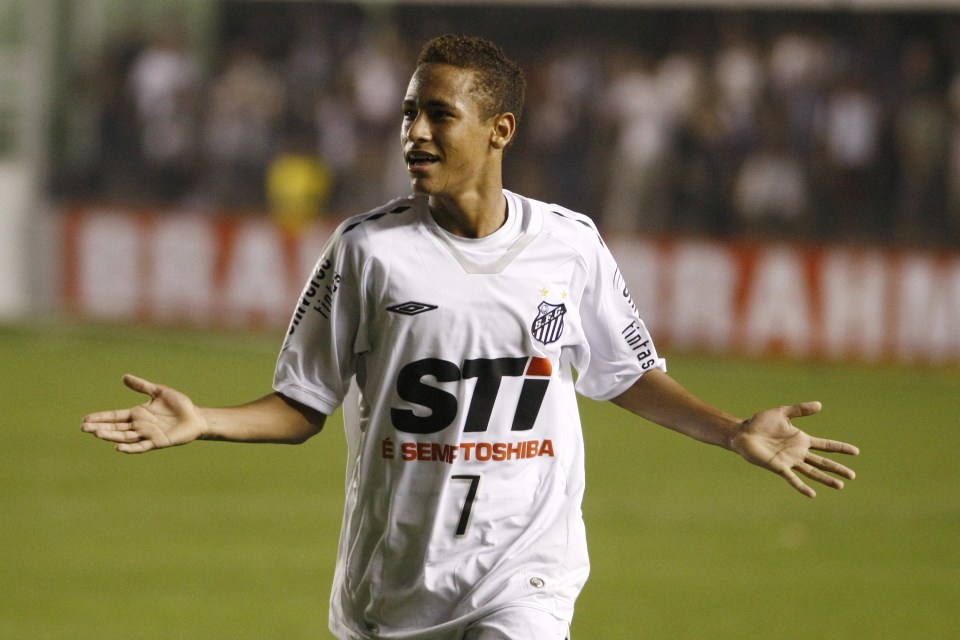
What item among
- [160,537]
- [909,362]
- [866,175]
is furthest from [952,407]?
[160,537]

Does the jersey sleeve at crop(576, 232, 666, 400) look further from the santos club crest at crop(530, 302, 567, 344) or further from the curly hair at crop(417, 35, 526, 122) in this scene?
the curly hair at crop(417, 35, 526, 122)

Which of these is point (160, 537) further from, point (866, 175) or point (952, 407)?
point (866, 175)

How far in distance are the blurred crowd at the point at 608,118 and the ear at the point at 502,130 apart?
13160mm

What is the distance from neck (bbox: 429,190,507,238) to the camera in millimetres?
4426

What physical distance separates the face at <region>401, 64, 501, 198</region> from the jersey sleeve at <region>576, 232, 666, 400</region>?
21.7 inches

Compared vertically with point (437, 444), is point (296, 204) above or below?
below

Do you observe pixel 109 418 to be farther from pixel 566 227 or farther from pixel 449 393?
pixel 566 227

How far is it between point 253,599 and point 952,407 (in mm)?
8533

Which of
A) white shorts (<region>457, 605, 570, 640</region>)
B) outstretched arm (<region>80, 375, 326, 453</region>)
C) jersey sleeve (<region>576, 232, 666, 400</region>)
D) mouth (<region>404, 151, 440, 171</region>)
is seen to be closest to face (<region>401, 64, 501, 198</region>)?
mouth (<region>404, 151, 440, 171</region>)

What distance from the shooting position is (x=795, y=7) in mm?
18781

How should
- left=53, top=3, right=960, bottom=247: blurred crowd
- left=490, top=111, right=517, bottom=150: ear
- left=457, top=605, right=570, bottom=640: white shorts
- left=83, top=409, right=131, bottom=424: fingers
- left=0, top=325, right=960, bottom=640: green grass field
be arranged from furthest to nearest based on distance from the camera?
left=53, top=3, right=960, bottom=247: blurred crowd < left=0, top=325, right=960, bottom=640: green grass field < left=490, top=111, right=517, bottom=150: ear < left=457, top=605, right=570, bottom=640: white shorts < left=83, top=409, right=131, bottom=424: fingers

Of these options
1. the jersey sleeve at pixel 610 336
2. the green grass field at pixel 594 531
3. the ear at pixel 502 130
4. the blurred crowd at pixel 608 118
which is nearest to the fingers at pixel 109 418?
the ear at pixel 502 130

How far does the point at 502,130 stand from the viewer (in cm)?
447

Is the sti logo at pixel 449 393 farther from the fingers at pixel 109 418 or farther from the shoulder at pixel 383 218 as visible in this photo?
the fingers at pixel 109 418
